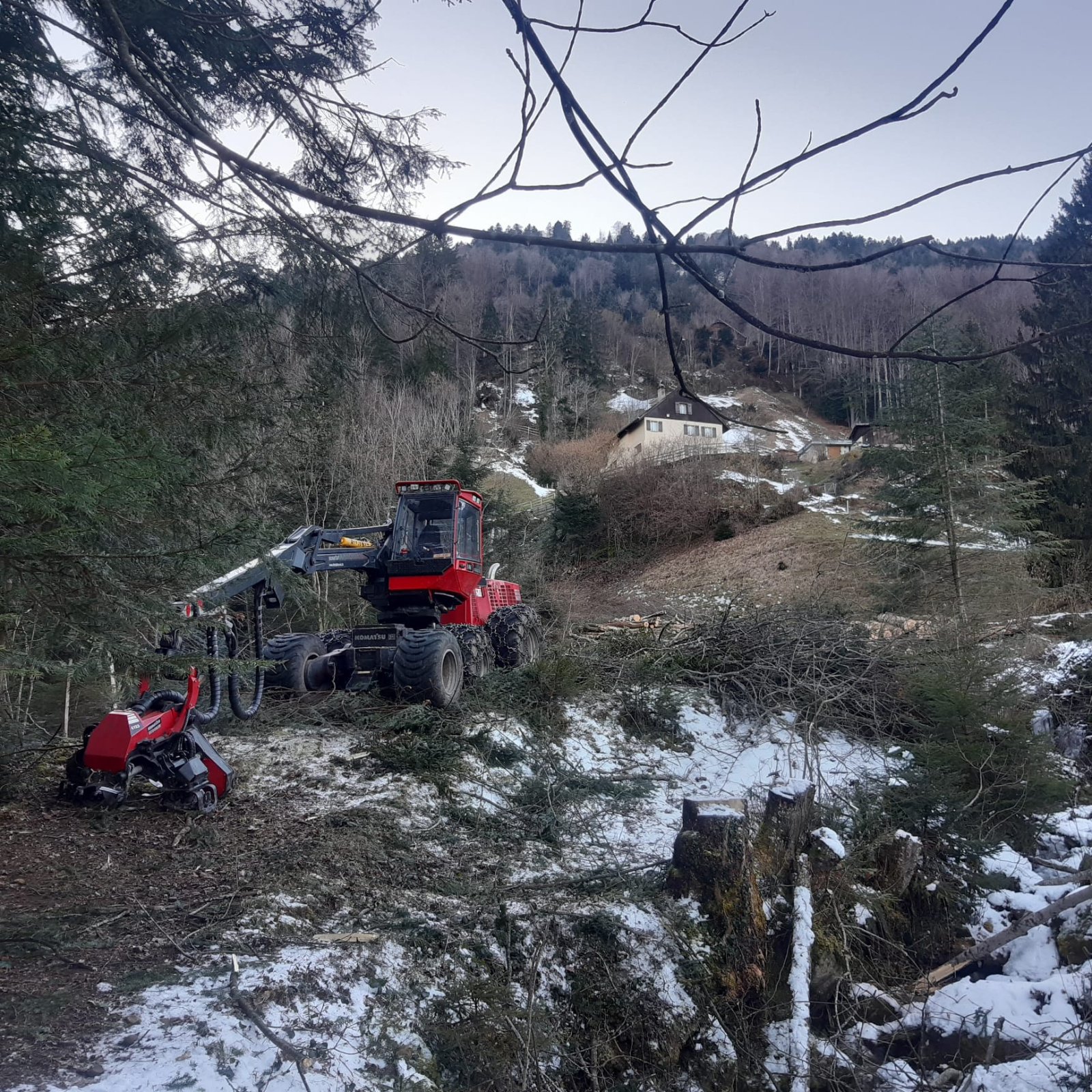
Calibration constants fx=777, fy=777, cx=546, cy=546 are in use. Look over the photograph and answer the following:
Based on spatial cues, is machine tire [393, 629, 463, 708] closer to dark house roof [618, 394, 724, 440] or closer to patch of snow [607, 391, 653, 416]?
dark house roof [618, 394, 724, 440]

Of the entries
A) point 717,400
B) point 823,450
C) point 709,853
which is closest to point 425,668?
point 709,853

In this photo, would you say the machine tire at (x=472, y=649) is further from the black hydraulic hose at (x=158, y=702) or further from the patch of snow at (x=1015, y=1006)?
the patch of snow at (x=1015, y=1006)

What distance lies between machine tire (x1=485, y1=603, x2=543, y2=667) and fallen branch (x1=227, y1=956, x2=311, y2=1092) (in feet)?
21.2

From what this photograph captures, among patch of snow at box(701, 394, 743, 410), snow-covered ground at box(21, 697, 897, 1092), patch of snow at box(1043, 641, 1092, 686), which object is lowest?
snow-covered ground at box(21, 697, 897, 1092)

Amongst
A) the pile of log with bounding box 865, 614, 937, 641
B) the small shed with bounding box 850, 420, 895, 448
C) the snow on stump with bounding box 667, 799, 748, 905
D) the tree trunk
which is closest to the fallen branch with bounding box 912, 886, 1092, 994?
the snow on stump with bounding box 667, 799, 748, 905

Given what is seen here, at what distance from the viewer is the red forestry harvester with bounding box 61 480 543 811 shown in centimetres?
495

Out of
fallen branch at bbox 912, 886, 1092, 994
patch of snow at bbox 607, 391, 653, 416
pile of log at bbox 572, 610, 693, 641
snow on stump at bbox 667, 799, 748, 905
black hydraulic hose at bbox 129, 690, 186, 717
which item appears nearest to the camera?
fallen branch at bbox 912, 886, 1092, 994

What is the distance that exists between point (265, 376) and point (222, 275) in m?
0.94

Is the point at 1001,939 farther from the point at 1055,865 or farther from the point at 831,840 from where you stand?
the point at 1055,865

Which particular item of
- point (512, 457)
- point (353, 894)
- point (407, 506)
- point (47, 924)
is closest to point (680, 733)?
point (407, 506)

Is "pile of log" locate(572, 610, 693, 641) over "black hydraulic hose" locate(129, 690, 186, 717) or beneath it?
beneath

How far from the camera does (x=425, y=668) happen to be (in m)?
7.42

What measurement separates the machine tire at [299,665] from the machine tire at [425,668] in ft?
3.17

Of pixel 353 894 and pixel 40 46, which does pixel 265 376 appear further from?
pixel 353 894
